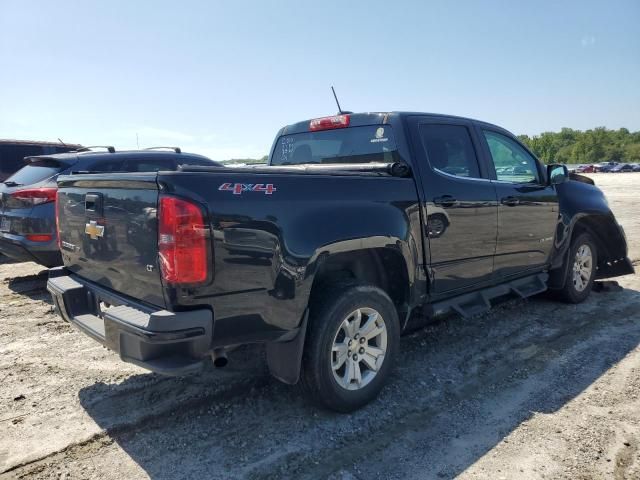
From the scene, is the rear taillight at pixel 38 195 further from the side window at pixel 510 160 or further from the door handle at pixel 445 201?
the side window at pixel 510 160

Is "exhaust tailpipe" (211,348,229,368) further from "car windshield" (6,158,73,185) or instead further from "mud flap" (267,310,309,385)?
"car windshield" (6,158,73,185)

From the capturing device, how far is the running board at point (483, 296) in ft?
12.9

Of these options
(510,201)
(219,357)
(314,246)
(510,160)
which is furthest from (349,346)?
(510,160)

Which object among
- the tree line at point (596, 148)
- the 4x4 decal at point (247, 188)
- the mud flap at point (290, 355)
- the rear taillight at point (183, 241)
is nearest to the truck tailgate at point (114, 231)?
the rear taillight at point (183, 241)

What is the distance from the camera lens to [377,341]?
132 inches

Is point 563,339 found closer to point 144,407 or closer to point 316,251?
point 316,251

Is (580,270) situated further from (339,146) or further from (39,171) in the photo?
(39,171)

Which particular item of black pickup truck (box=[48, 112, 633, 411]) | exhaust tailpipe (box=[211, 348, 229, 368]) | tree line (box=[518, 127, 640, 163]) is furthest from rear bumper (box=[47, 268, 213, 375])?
tree line (box=[518, 127, 640, 163])

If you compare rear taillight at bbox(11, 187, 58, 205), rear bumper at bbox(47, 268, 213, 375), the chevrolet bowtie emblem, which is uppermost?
the chevrolet bowtie emblem

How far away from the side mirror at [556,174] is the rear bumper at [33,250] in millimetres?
5426

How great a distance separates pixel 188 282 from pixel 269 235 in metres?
0.49

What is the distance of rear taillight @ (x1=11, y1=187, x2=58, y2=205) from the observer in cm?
572

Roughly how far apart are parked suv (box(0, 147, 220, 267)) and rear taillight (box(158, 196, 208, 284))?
3781mm

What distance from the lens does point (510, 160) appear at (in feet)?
15.7
